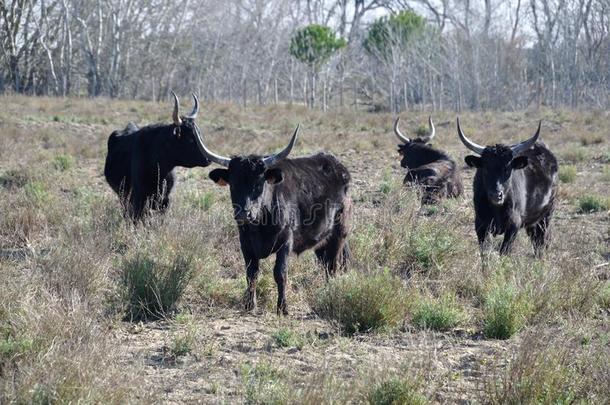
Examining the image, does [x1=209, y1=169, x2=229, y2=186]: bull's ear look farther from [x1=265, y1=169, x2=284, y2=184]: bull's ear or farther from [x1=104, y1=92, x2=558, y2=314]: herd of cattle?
[x1=265, y1=169, x2=284, y2=184]: bull's ear

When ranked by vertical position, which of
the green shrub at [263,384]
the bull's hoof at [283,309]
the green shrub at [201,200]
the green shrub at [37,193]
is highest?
the green shrub at [37,193]

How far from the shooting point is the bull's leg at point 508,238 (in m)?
9.20

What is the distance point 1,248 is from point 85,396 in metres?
5.32

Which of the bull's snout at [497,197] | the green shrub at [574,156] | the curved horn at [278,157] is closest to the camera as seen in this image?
the curved horn at [278,157]

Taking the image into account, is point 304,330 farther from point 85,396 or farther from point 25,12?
point 25,12

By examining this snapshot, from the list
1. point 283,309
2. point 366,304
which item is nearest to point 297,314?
point 283,309

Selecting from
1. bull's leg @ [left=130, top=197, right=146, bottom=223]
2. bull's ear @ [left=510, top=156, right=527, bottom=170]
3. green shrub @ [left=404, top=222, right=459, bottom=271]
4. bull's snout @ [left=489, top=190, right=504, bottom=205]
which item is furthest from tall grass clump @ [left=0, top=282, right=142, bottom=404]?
bull's ear @ [left=510, top=156, right=527, bottom=170]

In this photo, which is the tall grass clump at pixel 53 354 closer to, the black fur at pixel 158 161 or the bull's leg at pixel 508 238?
the black fur at pixel 158 161

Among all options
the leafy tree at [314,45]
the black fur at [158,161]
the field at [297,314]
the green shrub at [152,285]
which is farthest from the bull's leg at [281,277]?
the leafy tree at [314,45]

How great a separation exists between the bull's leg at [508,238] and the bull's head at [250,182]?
10.1 feet

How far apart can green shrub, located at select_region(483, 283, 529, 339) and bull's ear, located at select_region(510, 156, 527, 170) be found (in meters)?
2.81

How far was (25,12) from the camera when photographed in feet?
147

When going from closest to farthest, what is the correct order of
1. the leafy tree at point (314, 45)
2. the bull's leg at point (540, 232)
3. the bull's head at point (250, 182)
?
the bull's head at point (250, 182)
the bull's leg at point (540, 232)
the leafy tree at point (314, 45)

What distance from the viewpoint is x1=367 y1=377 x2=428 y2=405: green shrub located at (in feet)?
15.4
